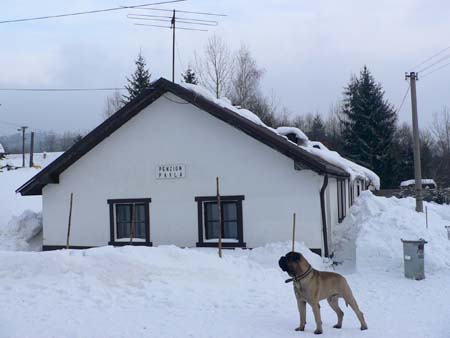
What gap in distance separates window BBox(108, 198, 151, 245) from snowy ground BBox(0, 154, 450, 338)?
4103 millimetres

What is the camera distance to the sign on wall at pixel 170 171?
16453 mm

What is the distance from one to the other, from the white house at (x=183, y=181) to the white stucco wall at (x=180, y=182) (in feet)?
0.10

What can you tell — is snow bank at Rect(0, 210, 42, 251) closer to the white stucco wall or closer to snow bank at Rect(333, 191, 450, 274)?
the white stucco wall

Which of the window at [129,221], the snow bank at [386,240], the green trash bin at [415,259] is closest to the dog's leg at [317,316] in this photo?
the green trash bin at [415,259]

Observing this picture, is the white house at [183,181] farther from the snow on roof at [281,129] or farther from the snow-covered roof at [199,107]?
the snow on roof at [281,129]

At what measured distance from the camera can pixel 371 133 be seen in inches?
1954

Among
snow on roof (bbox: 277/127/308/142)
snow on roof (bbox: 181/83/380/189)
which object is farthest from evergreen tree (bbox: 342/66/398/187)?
snow on roof (bbox: 277/127/308/142)

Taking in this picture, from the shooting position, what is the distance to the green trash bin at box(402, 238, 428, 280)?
12422 mm

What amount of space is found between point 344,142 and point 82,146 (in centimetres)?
3846

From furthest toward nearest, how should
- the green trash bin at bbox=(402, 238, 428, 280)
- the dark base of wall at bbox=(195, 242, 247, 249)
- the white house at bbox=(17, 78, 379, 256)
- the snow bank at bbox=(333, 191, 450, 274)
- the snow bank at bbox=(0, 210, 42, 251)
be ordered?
the snow bank at bbox=(0, 210, 42, 251) → the dark base of wall at bbox=(195, 242, 247, 249) → the white house at bbox=(17, 78, 379, 256) → the snow bank at bbox=(333, 191, 450, 274) → the green trash bin at bbox=(402, 238, 428, 280)

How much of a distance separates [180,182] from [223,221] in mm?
1804

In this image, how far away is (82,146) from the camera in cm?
1730

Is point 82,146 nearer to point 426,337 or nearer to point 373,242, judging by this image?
point 373,242

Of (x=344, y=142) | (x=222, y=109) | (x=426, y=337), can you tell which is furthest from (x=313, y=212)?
(x=344, y=142)
